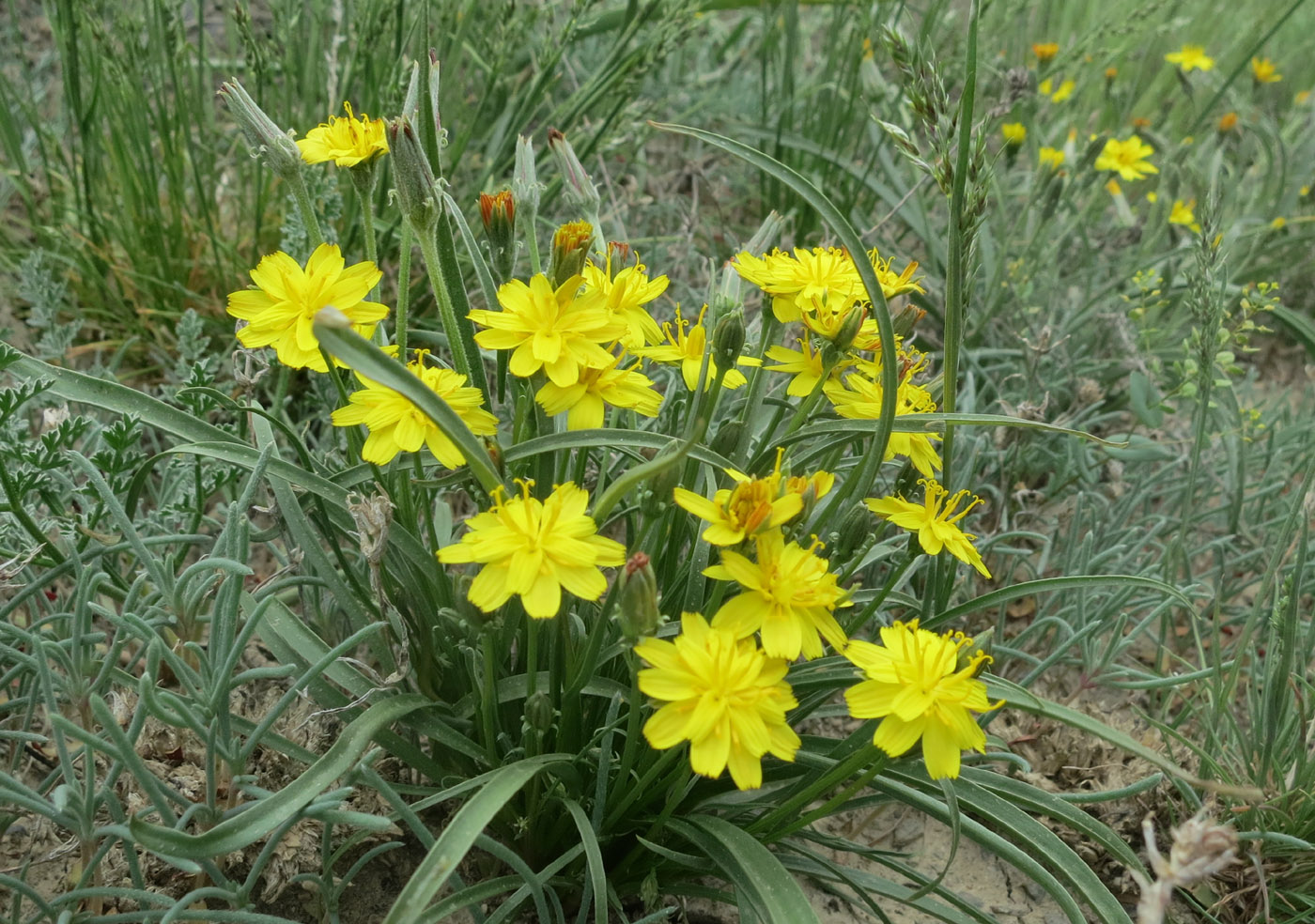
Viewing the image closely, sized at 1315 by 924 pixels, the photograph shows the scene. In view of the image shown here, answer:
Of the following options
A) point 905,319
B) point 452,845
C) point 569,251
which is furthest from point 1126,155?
point 452,845

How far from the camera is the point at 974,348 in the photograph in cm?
249

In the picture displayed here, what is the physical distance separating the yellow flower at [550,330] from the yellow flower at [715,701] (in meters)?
0.28

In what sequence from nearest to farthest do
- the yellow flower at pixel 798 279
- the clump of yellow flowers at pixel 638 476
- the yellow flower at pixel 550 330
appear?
the clump of yellow flowers at pixel 638 476 < the yellow flower at pixel 550 330 < the yellow flower at pixel 798 279

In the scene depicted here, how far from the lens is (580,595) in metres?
0.89

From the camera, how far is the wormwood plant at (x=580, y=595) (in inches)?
36.1

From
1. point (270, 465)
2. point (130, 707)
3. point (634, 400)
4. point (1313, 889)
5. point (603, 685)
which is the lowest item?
point (1313, 889)

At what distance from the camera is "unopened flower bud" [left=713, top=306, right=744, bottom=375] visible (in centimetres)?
106

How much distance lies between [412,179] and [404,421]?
0.91 feet

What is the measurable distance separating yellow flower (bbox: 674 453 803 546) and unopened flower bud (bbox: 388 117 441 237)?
434mm

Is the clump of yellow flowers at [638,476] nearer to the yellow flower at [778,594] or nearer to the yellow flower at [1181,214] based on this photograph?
the yellow flower at [778,594]

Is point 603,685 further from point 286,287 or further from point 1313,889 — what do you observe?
point 1313,889

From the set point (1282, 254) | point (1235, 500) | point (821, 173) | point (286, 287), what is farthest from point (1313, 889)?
point (1282, 254)

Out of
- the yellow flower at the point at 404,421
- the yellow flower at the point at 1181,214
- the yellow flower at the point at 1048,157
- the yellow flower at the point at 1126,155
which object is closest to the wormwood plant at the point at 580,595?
the yellow flower at the point at 404,421

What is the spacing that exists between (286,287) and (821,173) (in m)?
1.97
